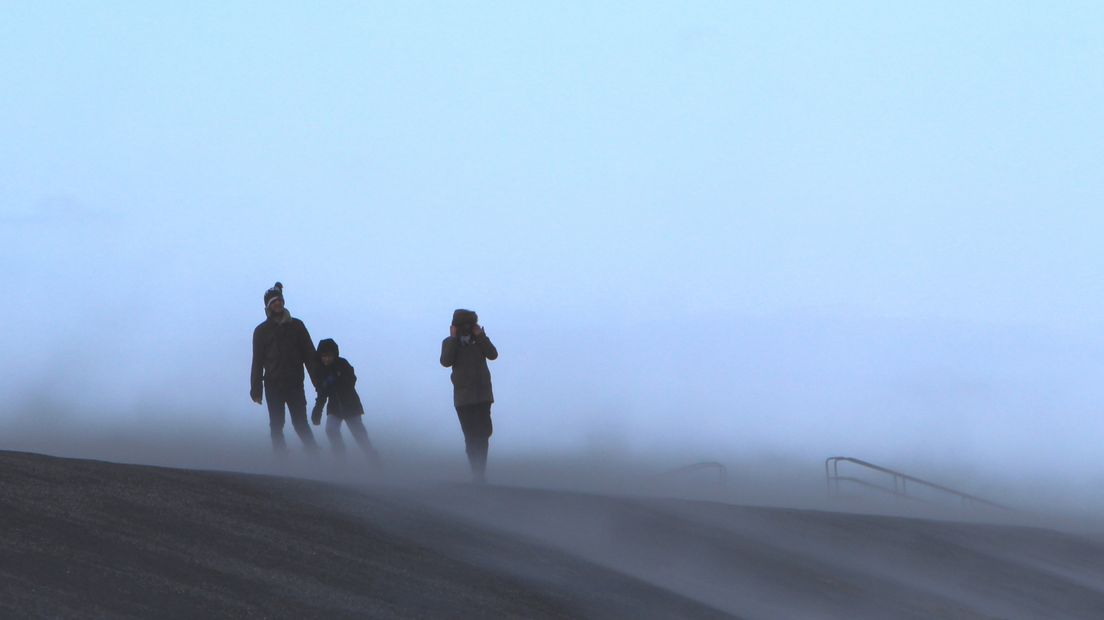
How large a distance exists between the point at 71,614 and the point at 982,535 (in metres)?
14.3

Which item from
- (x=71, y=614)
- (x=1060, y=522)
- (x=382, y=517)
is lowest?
(x=71, y=614)

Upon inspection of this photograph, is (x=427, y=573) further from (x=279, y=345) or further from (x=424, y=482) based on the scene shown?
(x=279, y=345)

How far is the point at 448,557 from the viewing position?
11430mm

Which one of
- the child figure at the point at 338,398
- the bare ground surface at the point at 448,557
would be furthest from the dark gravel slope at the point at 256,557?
the child figure at the point at 338,398

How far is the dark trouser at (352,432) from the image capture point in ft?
56.1

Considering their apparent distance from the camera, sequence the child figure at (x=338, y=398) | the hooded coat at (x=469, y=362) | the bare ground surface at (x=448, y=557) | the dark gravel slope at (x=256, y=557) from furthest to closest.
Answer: the child figure at (x=338, y=398) < the hooded coat at (x=469, y=362) < the bare ground surface at (x=448, y=557) < the dark gravel slope at (x=256, y=557)

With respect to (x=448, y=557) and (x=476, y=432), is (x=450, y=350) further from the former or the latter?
(x=448, y=557)

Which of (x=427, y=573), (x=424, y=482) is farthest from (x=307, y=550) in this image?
(x=424, y=482)

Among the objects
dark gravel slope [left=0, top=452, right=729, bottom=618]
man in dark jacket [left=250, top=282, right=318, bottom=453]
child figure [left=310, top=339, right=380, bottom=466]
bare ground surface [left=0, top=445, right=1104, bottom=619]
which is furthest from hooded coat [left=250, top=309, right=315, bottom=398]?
dark gravel slope [left=0, top=452, right=729, bottom=618]

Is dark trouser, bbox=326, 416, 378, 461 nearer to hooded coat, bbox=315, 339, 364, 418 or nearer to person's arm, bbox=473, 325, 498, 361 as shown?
hooded coat, bbox=315, 339, 364, 418

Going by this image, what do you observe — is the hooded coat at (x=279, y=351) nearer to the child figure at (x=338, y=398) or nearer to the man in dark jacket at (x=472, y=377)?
the child figure at (x=338, y=398)

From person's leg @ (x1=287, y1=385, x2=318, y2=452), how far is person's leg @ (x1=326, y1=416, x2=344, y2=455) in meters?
0.46

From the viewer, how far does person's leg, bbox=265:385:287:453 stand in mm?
16328

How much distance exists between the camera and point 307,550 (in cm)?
1052
